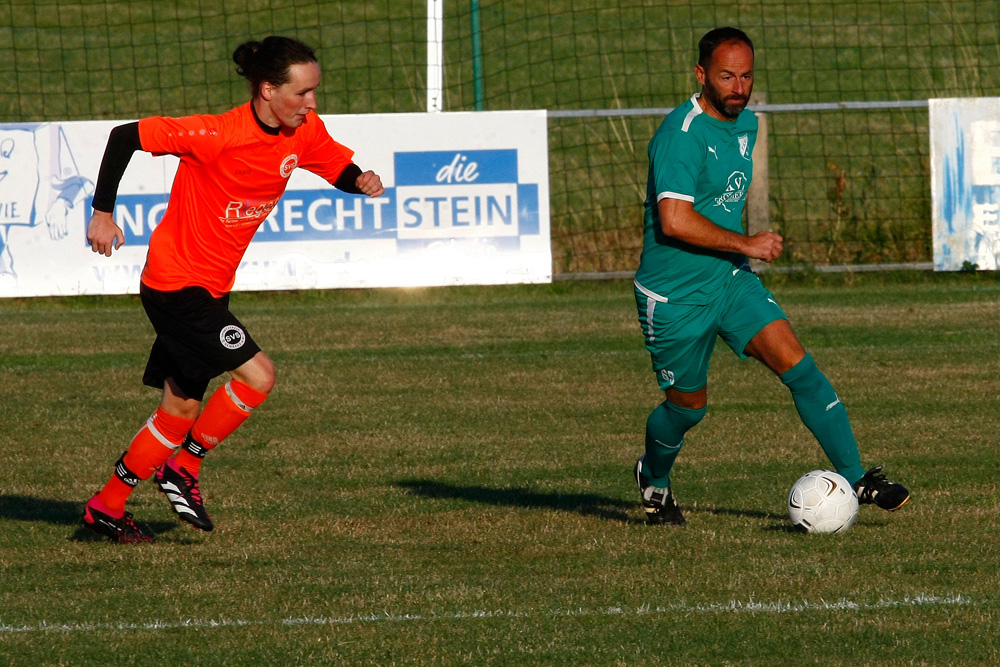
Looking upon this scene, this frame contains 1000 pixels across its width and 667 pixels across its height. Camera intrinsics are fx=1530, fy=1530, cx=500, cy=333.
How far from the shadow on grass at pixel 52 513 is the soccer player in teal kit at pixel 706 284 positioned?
7.42ft

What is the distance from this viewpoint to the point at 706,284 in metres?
6.56

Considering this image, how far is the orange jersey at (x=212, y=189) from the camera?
6270 mm

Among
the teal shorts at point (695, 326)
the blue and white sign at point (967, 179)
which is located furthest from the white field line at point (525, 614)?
the blue and white sign at point (967, 179)

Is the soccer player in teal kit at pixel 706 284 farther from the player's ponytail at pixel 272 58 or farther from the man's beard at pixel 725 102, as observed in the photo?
the player's ponytail at pixel 272 58

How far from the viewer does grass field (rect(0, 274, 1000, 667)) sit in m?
5.08

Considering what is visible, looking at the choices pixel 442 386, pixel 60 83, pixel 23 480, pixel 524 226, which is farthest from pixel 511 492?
pixel 60 83

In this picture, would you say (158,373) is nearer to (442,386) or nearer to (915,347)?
(442,386)

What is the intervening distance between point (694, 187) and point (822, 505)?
1.44m

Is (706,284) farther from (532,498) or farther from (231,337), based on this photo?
(231,337)

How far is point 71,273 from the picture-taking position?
15352 millimetres

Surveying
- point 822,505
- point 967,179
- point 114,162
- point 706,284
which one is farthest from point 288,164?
point 967,179

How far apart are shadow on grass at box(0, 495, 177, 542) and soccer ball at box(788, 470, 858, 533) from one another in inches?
110

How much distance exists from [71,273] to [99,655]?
1095cm

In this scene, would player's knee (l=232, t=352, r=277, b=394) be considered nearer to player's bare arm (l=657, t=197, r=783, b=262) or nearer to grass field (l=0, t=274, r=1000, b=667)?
grass field (l=0, t=274, r=1000, b=667)
